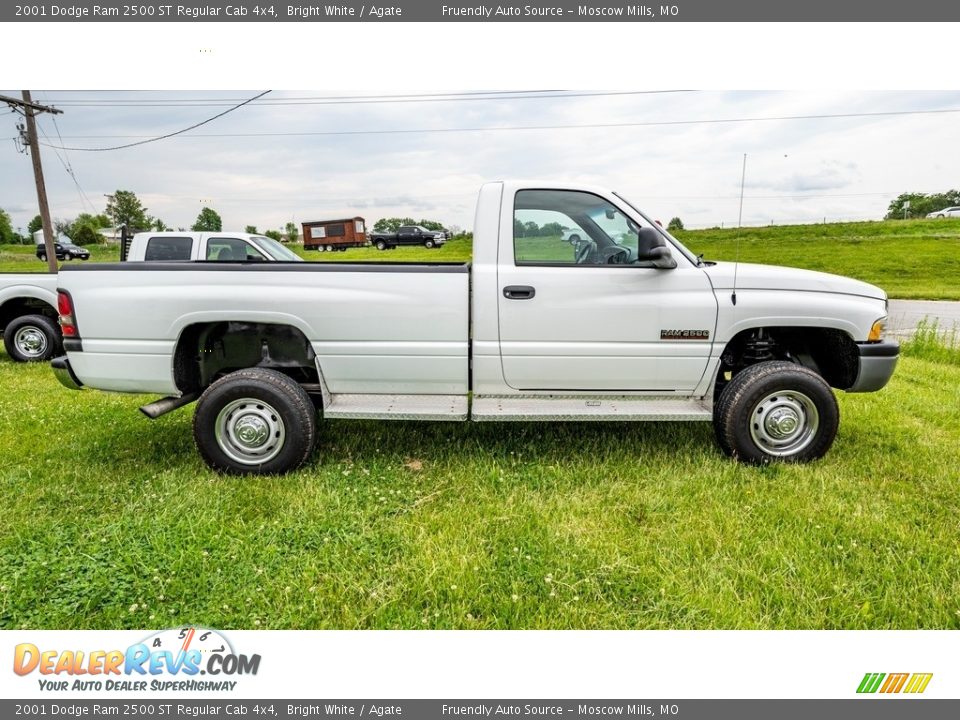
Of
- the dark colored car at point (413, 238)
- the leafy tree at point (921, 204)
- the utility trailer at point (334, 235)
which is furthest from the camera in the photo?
the dark colored car at point (413, 238)

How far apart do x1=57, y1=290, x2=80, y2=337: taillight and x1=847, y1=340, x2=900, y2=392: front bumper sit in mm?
5304

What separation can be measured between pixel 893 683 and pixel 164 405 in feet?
13.8

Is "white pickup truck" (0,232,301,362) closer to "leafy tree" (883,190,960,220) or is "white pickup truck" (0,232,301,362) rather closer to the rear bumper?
the rear bumper

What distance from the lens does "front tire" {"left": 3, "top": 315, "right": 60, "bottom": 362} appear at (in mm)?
7207

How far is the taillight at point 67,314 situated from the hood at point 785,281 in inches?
165

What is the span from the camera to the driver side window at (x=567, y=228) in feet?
11.8

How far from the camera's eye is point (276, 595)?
2492 mm

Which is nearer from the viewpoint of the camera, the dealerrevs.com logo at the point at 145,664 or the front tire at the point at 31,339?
the dealerrevs.com logo at the point at 145,664

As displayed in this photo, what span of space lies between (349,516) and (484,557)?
0.88 m

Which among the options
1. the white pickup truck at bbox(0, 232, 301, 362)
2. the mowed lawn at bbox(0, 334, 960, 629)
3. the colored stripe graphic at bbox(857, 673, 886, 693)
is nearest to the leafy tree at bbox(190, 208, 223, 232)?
the white pickup truck at bbox(0, 232, 301, 362)

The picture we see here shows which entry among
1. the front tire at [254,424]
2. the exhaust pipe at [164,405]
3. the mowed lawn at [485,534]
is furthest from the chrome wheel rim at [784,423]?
the exhaust pipe at [164,405]

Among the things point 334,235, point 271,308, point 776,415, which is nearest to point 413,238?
point 334,235

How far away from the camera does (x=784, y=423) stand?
366cm

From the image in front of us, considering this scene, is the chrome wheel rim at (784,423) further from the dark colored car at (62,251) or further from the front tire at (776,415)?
the dark colored car at (62,251)
